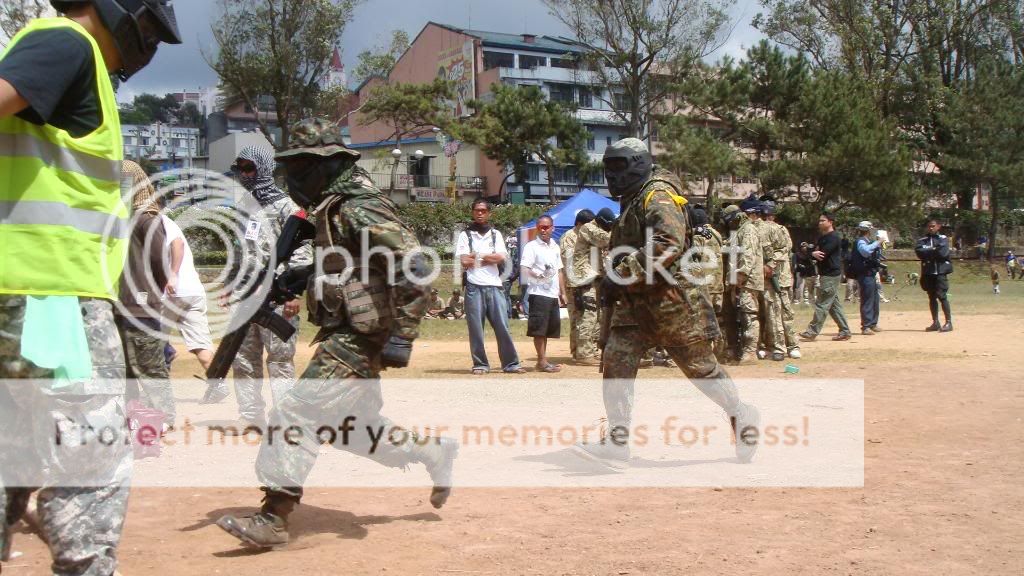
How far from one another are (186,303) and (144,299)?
1140 millimetres

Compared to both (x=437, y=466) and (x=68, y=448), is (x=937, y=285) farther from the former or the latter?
(x=68, y=448)

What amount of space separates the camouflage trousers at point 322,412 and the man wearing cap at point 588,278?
798 cm

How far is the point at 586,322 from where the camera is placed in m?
13.0

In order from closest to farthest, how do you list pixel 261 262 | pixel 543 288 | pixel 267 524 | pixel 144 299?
pixel 267 524, pixel 144 299, pixel 261 262, pixel 543 288

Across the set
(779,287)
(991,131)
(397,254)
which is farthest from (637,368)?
(991,131)

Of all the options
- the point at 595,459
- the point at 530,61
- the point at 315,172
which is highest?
the point at 530,61

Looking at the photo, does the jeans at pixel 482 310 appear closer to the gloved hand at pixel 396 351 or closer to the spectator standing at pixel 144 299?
the spectator standing at pixel 144 299

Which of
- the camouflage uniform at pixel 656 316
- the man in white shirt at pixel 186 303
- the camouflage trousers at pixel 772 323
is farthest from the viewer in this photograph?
the camouflage trousers at pixel 772 323

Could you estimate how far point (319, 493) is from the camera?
5859mm

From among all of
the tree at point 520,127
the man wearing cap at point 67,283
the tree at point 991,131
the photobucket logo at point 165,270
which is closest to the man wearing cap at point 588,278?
the photobucket logo at point 165,270

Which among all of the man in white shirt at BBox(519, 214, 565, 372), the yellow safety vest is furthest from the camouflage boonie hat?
the man in white shirt at BBox(519, 214, 565, 372)

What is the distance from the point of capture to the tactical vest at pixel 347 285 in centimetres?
473

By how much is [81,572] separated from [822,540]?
11.2 feet

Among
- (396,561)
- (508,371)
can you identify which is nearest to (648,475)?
(396,561)
